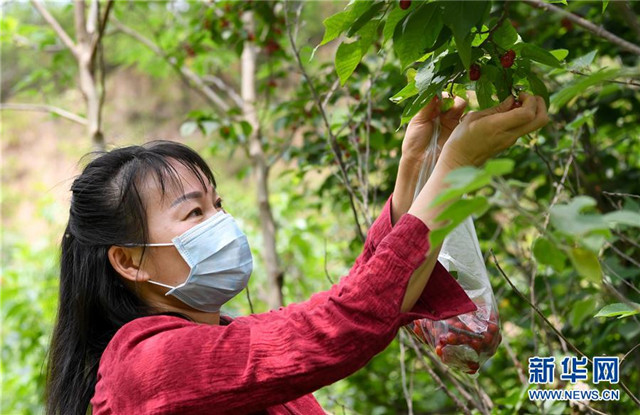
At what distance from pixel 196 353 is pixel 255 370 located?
101 mm

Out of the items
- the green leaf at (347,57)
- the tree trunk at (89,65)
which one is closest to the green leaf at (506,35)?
the green leaf at (347,57)

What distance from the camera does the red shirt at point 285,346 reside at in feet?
3.27

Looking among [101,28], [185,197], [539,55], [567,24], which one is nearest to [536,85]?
[539,55]

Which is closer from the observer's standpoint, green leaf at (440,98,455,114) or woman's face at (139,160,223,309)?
green leaf at (440,98,455,114)

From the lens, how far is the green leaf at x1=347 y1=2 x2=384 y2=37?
101 centimetres

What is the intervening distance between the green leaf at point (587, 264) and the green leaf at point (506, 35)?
1.23 feet

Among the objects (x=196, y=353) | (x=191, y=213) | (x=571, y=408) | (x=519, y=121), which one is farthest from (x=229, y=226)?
(x=571, y=408)

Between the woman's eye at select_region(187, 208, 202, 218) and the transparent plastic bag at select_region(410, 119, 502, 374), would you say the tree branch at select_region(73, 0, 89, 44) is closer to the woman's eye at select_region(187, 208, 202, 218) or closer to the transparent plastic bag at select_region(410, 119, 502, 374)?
the woman's eye at select_region(187, 208, 202, 218)

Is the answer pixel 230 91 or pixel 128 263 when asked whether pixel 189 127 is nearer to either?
pixel 230 91

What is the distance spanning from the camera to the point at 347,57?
3.72ft

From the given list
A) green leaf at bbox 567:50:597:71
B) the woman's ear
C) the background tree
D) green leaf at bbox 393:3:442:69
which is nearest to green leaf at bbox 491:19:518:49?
the background tree

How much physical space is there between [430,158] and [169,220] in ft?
1.66

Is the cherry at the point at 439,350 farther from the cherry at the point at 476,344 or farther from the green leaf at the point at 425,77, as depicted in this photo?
the green leaf at the point at 425,77

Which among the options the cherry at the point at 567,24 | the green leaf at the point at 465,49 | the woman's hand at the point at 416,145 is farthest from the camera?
the cherry at the point at 567,24
